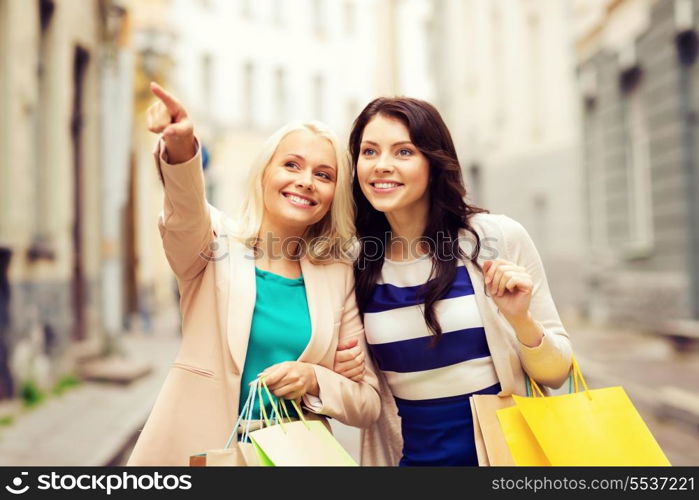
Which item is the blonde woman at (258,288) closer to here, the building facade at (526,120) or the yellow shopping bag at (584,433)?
the yellow shopping bag at (584,433)

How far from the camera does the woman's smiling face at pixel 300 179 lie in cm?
236

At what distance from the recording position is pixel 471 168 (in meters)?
24.3

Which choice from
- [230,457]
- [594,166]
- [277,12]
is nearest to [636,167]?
[594,166]

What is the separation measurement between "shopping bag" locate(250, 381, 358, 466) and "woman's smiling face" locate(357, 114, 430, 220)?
691mm

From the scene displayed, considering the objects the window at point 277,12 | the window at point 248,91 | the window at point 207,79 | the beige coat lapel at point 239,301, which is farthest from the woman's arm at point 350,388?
the window at point 277,12

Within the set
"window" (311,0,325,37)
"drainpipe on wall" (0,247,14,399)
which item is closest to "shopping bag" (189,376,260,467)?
"drainpipe on wall" (0,247,14,399)

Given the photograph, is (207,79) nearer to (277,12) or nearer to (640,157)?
(277,12)

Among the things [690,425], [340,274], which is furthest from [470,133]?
[340,274]

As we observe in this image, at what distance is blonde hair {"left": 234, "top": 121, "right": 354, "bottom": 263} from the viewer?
7.88ft

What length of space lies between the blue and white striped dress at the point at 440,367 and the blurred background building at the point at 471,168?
0.73 metres

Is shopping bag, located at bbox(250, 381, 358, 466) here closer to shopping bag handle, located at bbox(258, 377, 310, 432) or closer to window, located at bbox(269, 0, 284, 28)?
shopping bag handle, located at bbox(258, 377, 310, 432)
